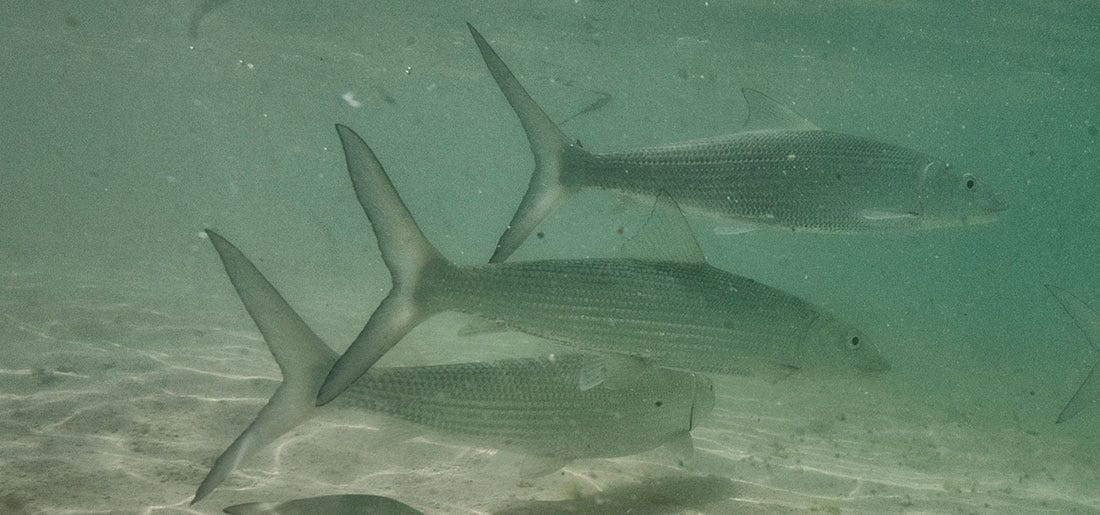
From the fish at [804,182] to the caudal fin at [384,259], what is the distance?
4.04 feet

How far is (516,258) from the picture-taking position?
58.6 ft

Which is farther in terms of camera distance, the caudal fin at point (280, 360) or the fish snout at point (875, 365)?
the fish snout at point (875, 365)

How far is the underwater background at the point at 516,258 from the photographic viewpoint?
181 inches

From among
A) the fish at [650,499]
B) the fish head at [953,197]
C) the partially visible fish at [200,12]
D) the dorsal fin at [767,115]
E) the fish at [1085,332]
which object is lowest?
the fish at [1085,332]

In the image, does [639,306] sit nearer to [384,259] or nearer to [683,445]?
[384,259]

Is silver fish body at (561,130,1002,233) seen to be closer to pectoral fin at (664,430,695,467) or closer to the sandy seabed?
the sandy seabed

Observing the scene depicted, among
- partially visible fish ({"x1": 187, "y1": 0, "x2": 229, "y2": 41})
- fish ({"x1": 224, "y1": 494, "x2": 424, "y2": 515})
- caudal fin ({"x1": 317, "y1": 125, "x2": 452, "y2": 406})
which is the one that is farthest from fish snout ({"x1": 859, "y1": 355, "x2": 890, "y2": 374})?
partially visible fish ({"x1": 187, "y1": 0, "x2": 229, "y2": 41})

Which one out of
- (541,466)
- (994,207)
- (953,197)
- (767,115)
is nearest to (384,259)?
(541,466)

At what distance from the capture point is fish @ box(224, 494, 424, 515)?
346cm

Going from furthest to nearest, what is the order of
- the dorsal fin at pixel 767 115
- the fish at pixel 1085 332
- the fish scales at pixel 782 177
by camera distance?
the fish at pixel 1085 332 → the dorsal fin at pixel 767 115 → the fish scales at pixel 782 177

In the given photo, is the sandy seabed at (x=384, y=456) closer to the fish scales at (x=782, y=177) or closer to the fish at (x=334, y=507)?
the fish at (x=334, y=507)

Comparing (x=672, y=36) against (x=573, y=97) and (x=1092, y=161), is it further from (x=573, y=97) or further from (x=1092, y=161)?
(x=1092, y=161)

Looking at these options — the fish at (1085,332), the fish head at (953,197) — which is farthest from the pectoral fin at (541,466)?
the fish at (1085,332)

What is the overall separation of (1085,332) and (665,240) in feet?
13.8
